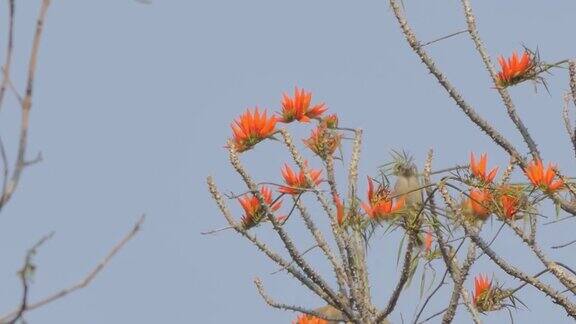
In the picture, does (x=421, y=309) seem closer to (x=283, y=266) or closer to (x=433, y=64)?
(x=283, y=266)

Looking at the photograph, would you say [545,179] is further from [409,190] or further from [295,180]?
[295,180]

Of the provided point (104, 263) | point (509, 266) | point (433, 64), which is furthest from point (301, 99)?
point (104, 263)

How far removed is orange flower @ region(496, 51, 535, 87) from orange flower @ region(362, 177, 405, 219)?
3.09 feet

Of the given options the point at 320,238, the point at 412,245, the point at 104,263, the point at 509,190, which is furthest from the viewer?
the point at 320,238

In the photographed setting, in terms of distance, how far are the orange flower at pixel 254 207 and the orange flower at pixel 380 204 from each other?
49cm

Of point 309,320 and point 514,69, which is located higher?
point 514,69

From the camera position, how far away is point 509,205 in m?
4.57

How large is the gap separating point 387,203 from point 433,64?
33.7 inches

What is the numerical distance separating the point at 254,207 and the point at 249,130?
0.36 metres

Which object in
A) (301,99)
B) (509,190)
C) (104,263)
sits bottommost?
(104,263)

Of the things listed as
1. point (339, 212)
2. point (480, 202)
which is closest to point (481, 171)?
point (480, 202)

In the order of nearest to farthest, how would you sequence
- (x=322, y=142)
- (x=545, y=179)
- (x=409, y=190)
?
(x=545, y=179) < (x=409, y=190) < (x=322, y=142)

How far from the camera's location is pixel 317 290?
5.05 meters

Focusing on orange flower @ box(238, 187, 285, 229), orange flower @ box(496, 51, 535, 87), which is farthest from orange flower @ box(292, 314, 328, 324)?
orange flower @ box(496, 51, 535, 87)
